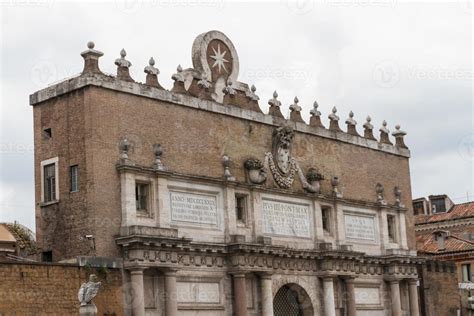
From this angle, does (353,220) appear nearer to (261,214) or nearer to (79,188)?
(261,214)

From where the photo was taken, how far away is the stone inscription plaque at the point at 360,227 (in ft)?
128

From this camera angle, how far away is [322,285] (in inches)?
1446

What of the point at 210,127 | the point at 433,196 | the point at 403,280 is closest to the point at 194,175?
the point at 210,127

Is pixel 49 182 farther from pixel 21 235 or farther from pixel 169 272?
pixel 21 235

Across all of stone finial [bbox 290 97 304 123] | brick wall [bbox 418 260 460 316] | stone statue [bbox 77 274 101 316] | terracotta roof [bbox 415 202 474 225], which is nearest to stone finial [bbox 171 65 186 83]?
stone finial [bbox 290 97 304 123]

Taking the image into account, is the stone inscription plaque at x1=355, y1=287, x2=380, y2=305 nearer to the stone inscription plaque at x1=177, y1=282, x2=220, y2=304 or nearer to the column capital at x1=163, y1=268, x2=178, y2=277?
the stone inscription plaque at x1=177, y1=282, x2=220, y2=304

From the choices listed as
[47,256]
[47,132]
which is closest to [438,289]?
[47,256]

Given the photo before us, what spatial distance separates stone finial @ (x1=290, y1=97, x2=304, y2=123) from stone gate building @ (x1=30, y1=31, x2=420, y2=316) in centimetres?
5

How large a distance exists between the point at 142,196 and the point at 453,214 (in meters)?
37.2

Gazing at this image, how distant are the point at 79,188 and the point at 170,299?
14.6ft

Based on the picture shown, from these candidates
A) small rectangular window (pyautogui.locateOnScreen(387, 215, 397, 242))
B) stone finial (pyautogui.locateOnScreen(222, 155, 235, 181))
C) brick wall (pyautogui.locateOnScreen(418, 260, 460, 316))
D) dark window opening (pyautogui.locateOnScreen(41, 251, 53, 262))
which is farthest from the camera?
brick wall (pyautogui.locateOnScreen(418, 260, 460, 316))

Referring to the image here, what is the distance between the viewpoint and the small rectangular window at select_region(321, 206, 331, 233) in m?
38.0

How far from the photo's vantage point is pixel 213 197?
1289 inches

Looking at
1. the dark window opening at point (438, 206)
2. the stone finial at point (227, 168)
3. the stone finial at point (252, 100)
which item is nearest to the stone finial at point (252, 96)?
the stone finial at point (252, 100)
